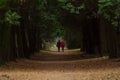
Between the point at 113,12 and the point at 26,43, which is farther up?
the point at 113,12

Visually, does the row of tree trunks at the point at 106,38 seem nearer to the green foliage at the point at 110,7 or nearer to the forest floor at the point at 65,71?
the forest floor at the point at 65,71

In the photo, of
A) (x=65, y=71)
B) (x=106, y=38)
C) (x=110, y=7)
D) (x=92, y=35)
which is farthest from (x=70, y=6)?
(x=92, y=35)

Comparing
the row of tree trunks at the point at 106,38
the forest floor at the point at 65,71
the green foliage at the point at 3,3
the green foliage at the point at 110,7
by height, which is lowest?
the forest floor at the point at 65,71

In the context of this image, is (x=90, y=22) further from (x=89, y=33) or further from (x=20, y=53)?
(x=20, y=53)

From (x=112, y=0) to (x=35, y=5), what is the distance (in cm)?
988

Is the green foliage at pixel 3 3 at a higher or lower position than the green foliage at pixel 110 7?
higher

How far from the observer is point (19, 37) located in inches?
1511

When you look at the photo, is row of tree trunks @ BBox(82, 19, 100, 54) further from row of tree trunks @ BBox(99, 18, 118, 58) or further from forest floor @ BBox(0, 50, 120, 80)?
forest floor @ BBox(0, 50, 120, 80)

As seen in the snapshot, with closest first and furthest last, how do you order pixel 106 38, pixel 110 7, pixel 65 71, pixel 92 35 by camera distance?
pixel 110 7 < pixel 65 71 < pixel 106 38 < pixel 92 35

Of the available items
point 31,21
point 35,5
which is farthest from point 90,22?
point 35,5

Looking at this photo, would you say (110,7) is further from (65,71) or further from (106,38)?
(106,38)

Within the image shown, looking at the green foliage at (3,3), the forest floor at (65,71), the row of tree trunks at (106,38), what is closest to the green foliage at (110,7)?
the forest floor at (65,71)

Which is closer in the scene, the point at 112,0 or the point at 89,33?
the point at 112,0

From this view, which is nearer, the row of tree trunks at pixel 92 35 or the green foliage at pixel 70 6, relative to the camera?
the green foliage at pixel 70 6
